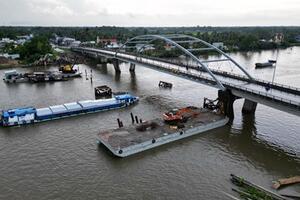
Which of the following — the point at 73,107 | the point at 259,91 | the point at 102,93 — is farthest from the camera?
the point at 102,93

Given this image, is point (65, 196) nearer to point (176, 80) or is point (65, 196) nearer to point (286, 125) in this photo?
point (286, 125)

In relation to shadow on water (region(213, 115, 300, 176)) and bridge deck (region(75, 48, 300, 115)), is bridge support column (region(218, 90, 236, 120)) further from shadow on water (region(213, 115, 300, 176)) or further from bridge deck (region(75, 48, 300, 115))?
shadow on water (region(213, 115, 300, 176))

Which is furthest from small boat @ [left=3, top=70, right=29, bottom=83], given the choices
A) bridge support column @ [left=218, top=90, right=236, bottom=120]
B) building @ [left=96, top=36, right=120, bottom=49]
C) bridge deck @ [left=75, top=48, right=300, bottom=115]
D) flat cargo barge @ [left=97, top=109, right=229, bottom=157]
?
building @ [left=96, top=36, right=120, bottom=49]

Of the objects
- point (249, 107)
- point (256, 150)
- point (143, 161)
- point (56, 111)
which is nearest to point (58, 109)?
point (56, 111)

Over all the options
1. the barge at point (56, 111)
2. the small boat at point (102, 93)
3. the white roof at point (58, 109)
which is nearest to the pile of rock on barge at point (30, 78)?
the small boat at point (102, 93)

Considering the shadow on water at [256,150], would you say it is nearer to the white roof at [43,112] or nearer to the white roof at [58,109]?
the white roof at [58,109]

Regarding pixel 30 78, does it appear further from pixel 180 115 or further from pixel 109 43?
pixel 109 43
